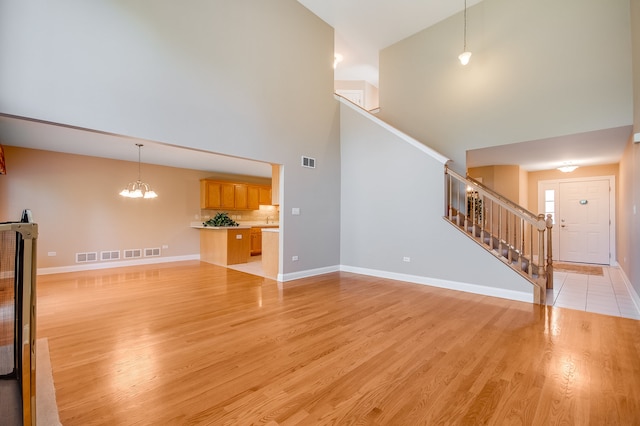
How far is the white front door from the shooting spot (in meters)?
7.04

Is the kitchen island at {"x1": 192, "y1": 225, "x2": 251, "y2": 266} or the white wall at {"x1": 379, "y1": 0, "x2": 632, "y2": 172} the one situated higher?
the white wall at {"x1": 379, "y1": 0, "x2": 632, "y2": 172}

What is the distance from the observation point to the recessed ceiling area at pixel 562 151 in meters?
4.55

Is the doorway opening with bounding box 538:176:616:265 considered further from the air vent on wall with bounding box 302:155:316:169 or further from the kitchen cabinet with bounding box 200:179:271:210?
the kitchen cabinet with bounding box 200:179:271:210

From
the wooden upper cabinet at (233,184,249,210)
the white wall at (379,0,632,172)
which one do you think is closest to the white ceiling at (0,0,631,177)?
the white wall at (379,0,632,172)

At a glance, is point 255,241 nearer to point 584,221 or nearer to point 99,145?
point 99,145

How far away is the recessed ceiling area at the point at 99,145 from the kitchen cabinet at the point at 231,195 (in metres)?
0.78

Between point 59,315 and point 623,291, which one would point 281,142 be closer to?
point 59,315

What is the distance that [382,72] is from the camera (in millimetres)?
7090

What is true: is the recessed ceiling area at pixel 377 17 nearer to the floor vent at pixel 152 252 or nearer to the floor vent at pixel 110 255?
the floor vent at pixel 152 252

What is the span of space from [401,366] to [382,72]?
6.84 meters

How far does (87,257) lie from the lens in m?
6.45

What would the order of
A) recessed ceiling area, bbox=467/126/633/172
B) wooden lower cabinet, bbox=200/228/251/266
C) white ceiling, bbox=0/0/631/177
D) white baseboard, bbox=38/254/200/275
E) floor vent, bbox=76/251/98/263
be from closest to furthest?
1. recessed ceiling area, bbox=467/126/633/172
2. white ceiling, bbox=0/0/631/177
3. white baseboard, bbox=38/254/200/275
4. floor vent, bbox=76/251/98/263
5. wooden lower cabinet, bbox=200/228/251/266

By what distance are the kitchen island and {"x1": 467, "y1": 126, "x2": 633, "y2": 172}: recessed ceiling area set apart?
5640 mm

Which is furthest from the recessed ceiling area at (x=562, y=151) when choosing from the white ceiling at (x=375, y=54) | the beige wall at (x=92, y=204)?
the beige wall at (x=92, y=204)
